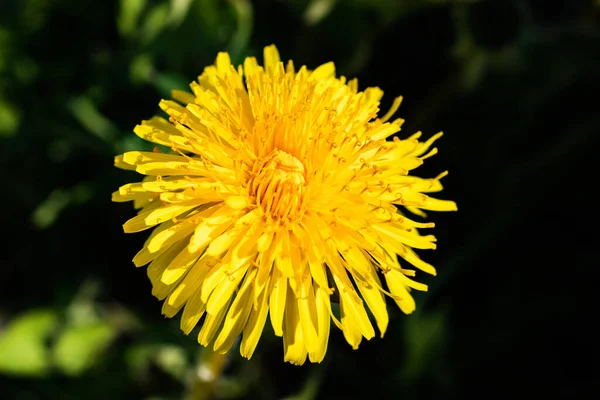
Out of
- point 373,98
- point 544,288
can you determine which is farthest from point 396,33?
point 544,288

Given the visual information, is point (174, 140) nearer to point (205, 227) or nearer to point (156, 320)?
point (205, 227)

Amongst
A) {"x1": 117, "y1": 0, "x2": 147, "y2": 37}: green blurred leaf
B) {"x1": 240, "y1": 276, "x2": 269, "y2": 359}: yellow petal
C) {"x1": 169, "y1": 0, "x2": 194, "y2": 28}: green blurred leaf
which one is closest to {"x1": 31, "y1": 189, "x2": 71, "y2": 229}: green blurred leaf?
{"x1": 117, "y1": 0, "x2": 147, "y2": 37}: green blurred leaf

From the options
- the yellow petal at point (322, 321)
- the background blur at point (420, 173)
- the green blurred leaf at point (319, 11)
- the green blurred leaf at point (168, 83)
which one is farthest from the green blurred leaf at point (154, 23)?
the yellow petal at point (322, 321)

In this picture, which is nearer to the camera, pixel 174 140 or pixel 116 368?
pixel 174 140

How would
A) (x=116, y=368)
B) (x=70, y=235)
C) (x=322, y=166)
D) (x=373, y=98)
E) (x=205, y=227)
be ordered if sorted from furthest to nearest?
(x=70, y=235)
(x=116, y=368)
(x=373, y=98)
(x=322, y=166)
(x=205, y=227)

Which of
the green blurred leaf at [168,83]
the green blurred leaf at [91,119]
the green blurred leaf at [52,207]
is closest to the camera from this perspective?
the green blurred leaf at [168,83]

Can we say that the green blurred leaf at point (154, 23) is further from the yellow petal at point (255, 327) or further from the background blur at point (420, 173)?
the yellow petal at point (255, 327)

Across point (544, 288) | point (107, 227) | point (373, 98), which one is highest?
point (107, 227)
